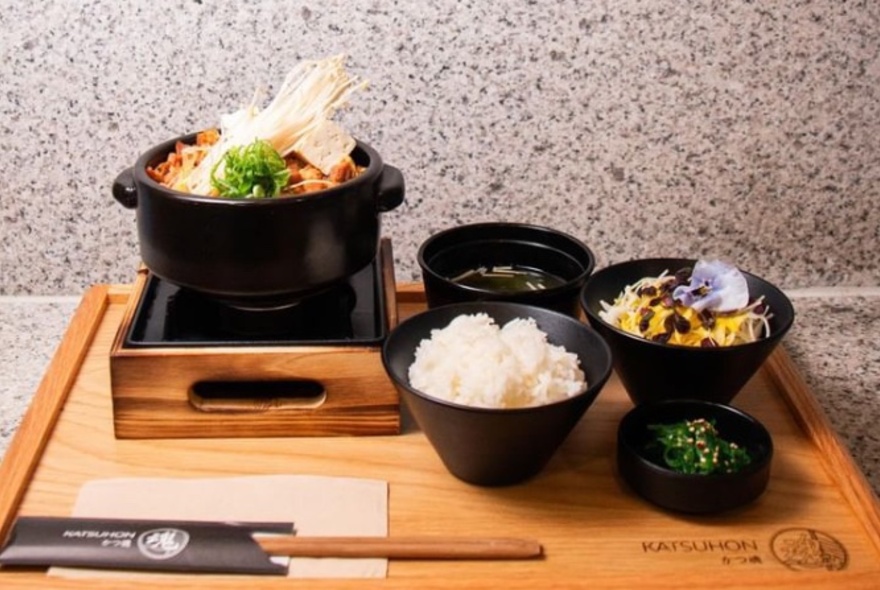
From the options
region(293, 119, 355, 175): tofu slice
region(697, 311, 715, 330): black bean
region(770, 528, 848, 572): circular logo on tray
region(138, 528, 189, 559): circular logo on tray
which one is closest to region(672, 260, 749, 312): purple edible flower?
region(697, 311, 715, 330): black bean

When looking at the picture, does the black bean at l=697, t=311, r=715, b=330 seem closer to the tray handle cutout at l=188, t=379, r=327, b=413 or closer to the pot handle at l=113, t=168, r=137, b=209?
the tray handle cutout at l=188, t=379, r=327, b=413

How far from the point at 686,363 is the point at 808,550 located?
21 centimetres

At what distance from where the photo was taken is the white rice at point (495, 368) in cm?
96

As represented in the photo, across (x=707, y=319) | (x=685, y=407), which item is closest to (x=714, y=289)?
(x=707, y=319)

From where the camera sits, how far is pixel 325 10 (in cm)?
129

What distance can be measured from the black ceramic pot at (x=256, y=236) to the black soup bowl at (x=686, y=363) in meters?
0.26

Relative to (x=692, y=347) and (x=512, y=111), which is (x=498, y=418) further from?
(x=512, y=111)

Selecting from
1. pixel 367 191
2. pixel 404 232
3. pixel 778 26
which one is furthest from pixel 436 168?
pixel 778 26

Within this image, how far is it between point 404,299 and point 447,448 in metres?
0.41

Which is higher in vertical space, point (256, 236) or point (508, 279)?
point (256, 236)

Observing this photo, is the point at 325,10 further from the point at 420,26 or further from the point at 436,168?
the point at 436,168

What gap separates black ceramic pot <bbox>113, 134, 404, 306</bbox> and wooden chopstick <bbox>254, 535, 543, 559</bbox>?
0.80 ft

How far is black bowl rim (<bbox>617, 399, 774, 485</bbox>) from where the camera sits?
0.94m

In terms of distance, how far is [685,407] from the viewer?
41.0 inches
